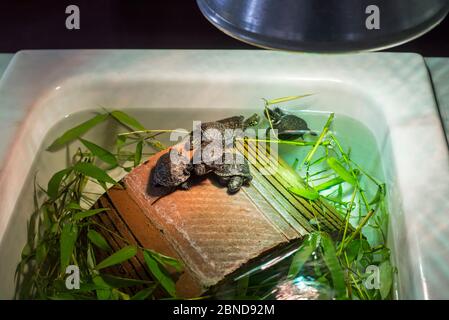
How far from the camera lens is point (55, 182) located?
1325mm

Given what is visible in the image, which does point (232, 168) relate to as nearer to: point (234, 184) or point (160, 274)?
point (234, 184)

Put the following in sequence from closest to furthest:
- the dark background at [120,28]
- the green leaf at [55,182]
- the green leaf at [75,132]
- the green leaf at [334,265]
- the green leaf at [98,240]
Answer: the green leaf at [334,265], the green leaf at [98,240], the green leaf at [55,182], the green leaf at [75,132], the dark background at [120,28]

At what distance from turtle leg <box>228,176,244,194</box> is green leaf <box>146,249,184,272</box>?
208 mm

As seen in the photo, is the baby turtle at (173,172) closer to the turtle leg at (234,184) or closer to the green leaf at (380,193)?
the turtle leg at (234,184)

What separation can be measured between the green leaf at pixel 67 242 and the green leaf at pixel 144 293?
18 cm

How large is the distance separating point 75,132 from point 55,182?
7.0 inches

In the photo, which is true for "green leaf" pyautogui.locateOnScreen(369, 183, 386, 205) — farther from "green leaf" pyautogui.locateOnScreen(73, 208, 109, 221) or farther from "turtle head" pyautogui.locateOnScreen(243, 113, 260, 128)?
"green leaf" pyautogui.locateOnScreen(73, 208, 109, 221)

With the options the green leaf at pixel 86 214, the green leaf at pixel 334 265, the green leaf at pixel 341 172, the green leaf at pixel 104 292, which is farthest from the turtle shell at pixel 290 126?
the green leaf at pixel 104 292

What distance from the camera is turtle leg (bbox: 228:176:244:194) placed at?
121 cm

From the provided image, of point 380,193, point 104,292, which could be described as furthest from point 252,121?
point 104,292

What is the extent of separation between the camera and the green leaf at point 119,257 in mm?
1113

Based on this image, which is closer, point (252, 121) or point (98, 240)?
point (98, 240)
